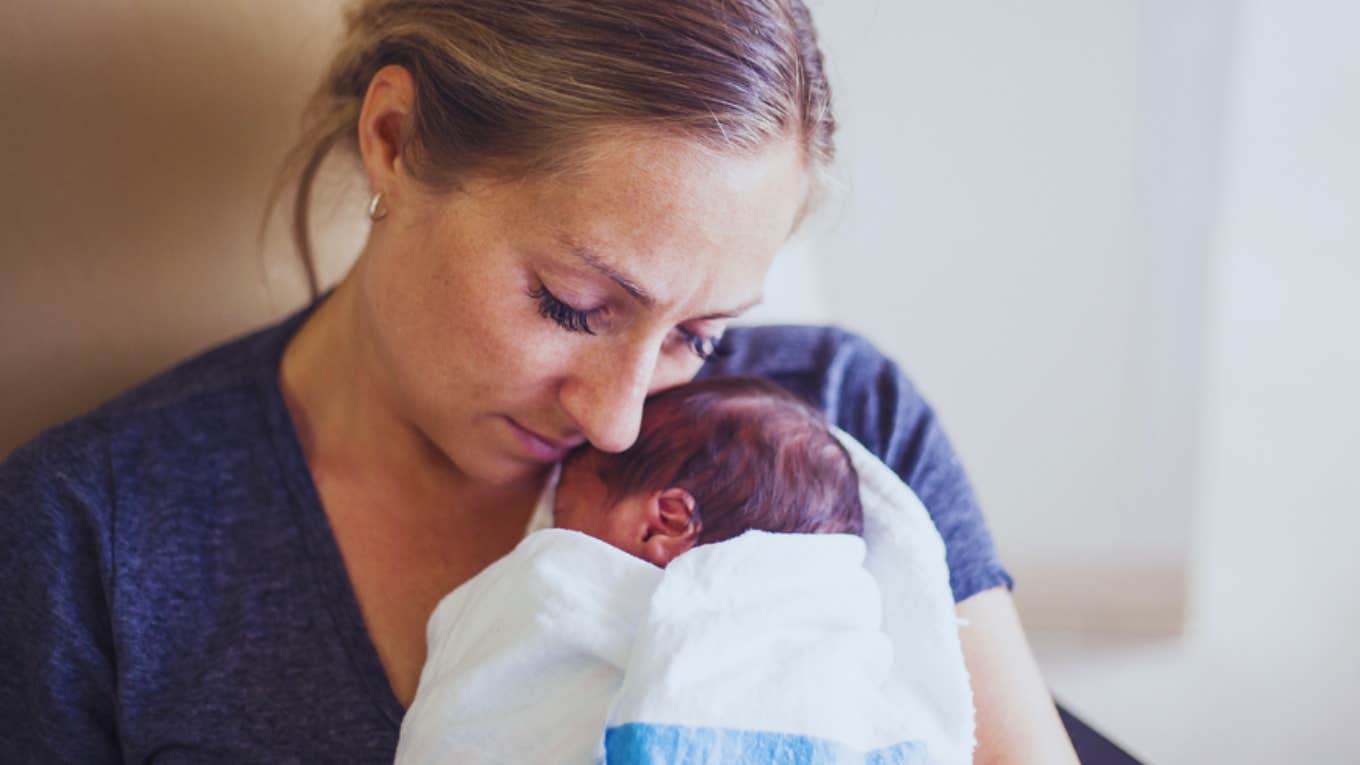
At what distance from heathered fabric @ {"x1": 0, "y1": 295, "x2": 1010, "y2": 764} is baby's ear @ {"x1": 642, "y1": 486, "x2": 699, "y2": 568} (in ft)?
1.13

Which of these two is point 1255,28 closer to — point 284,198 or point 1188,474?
point 1188,474

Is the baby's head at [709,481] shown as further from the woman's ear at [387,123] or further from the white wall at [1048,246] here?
the white wall at [1048,246]

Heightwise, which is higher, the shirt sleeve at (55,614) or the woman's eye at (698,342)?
the woman's eye at (698,342)

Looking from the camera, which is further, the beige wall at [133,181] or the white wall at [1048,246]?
the white wall at [1048,246]

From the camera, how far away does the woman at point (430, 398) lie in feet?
3.56

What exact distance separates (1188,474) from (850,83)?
1.02 meters

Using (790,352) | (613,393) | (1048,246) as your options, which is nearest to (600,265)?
(613,393)

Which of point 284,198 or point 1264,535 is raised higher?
point 284,198

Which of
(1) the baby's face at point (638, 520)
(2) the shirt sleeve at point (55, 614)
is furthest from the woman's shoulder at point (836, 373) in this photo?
(2) the shirt sleeve at point (55, 614)

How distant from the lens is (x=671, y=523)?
117cm

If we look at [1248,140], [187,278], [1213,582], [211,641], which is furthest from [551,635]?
[1213,582]

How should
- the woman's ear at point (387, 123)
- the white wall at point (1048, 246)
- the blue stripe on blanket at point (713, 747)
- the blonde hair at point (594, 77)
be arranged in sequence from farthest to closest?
the white wall at point (1048, 246), the woman's ear at point (387, 123), the blonde hair at point (594, 77), the blue stripe on blanket at point (713, 747)

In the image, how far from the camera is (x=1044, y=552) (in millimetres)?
2371

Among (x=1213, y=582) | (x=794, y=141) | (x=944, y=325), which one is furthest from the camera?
(x=1213, y=582)
